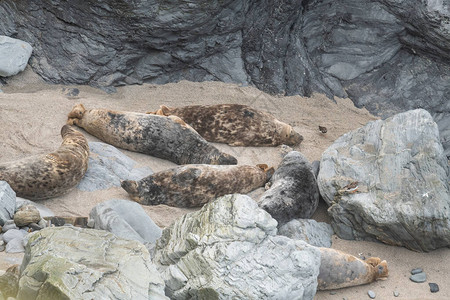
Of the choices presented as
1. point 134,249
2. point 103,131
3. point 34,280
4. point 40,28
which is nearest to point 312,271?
point 134,249

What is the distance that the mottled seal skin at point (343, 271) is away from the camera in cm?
553

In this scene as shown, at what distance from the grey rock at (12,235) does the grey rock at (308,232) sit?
2735mm

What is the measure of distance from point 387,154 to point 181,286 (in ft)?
11.4

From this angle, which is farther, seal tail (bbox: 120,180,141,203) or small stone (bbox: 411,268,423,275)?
seal tail (bbox: 120,180,141,203)

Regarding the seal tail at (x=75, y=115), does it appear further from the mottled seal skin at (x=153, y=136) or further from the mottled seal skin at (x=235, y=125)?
the mottled seal skin at (x=235, y=125)

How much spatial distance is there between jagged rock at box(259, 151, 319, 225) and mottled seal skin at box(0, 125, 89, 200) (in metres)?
2.18

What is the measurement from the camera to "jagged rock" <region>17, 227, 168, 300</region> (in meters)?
3.50

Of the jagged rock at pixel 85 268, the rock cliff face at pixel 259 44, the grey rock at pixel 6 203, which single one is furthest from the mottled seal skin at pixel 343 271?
the rock cliff face at pixel 259 44

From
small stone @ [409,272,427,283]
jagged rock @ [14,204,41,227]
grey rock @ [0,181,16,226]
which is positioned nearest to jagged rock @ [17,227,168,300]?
jagged rock @ [14,204,41,227]

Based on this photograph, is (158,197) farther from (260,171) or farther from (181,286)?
(181,286)

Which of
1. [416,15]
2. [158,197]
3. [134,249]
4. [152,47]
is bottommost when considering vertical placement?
[158,197]

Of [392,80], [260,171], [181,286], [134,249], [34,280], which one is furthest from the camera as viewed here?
[392,80]

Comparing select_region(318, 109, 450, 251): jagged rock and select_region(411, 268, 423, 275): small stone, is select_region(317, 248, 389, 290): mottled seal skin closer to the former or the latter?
select_region(411, 268, 423, 275): small stone

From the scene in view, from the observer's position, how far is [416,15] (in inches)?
378
